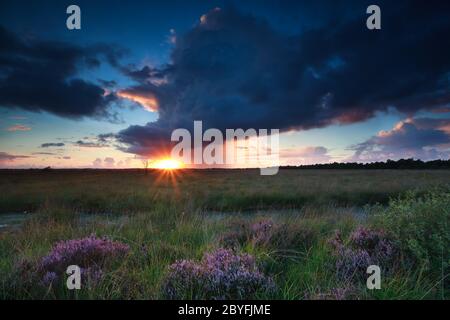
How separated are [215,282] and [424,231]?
3439 mm

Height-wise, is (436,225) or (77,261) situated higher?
(436,225)

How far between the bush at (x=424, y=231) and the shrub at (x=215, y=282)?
7.55 feet

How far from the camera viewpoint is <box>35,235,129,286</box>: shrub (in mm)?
4266

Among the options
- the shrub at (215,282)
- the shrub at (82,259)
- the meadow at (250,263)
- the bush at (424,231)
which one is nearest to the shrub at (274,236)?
the meadow at (250,263)

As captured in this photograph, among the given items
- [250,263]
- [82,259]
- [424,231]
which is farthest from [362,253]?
[82,259]

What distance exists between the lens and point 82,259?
492cm

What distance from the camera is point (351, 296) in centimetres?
364

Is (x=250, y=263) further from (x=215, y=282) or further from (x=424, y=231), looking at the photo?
(x=424, y=231)

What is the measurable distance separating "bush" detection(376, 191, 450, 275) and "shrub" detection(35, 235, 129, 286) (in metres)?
4.15

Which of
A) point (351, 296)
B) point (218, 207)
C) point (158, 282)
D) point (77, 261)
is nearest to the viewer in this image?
point (351, 296)

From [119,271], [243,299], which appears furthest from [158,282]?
[243,299]

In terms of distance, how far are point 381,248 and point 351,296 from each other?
1.97m
